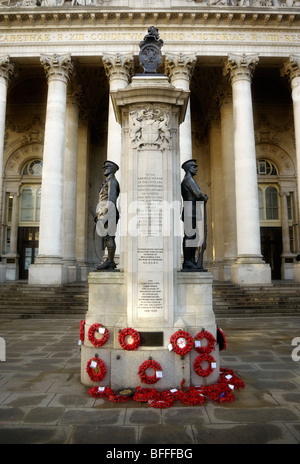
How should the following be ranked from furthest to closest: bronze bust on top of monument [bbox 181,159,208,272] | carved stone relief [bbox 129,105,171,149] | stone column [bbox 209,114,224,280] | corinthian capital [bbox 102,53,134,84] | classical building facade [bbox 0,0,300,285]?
stone column [bbox 209,114,224,280] → corinthian capital [bbox 102,53,134,84] → classical building facade [bbox 0,0,300,285] → bronze bust on top of monument [bbox 181,159,208,272] → carved stone relief [bbox 129,105,171,149]

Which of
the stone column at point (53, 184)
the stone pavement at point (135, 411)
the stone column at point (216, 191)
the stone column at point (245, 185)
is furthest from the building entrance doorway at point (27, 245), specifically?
the stone pavement at point (135, 411)

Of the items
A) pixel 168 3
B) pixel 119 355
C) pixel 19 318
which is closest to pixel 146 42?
pixel 119 355

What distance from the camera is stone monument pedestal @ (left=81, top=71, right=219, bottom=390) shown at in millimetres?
5098

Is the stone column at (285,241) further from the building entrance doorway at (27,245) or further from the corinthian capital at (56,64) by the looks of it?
the building entrance doorway at (27,245)

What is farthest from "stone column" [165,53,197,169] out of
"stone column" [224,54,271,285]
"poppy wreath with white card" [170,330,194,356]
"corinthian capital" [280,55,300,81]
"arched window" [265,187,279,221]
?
"poppy wreath with white card" [170,330,194,356]

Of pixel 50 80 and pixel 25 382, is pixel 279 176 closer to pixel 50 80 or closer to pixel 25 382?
pixel 50 80

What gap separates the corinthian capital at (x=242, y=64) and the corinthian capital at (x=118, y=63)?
5649 millimetres

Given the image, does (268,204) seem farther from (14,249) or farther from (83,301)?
(14,249)

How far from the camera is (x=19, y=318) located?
1334cm

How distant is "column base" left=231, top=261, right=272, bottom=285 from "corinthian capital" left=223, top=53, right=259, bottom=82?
10631 millimetres

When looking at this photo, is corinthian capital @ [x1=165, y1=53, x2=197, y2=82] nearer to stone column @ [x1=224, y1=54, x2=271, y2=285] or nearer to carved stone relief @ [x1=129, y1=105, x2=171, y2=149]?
stone column @ [x1=224, y1=54, x2=271, y2=285]

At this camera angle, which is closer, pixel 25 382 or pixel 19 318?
pixel 25 382

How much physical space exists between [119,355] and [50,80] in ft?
59.1

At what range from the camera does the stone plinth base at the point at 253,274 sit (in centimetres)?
1730
